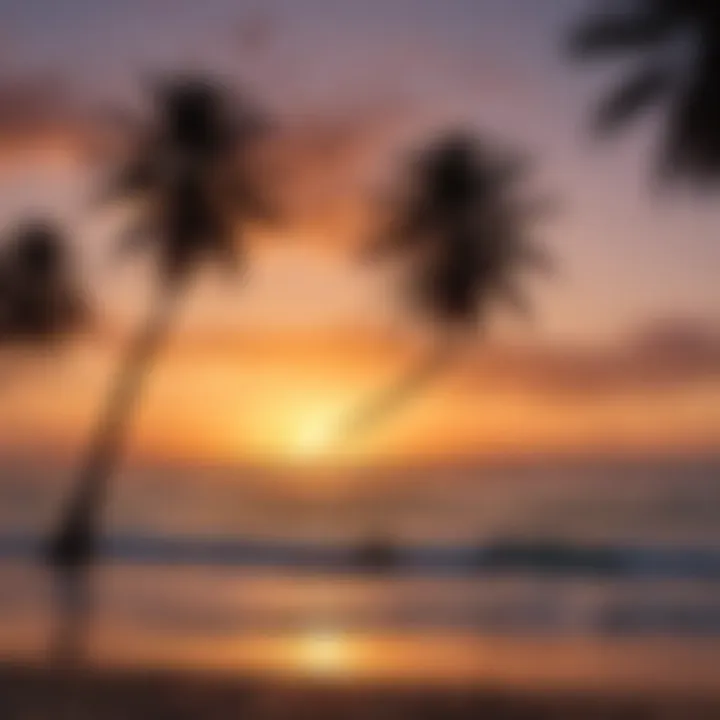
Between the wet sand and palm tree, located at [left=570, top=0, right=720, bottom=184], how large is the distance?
875cm

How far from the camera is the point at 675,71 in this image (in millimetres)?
15680

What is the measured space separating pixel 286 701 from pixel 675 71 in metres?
10.8

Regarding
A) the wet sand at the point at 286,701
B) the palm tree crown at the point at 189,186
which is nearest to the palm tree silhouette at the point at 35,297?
the palm tree crown at the point at 189,186

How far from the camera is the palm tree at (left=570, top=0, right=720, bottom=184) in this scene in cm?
1479

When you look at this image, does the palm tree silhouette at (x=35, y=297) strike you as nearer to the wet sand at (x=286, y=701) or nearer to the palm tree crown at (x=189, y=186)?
the palm tree crown at (x=189, y=186)

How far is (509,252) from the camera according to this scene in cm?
2162

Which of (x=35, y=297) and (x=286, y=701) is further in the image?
(x=35, y=297)

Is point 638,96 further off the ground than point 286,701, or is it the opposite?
point 638,96

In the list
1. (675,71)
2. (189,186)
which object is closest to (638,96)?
(675,71)

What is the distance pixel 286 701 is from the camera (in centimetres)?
634

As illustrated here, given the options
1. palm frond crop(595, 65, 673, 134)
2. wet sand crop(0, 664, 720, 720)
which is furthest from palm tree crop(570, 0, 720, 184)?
wet sand crop(0, 664, 720, 720)

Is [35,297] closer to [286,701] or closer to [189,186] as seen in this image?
[189,186]

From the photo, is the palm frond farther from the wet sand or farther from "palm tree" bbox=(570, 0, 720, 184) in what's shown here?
the wet sand

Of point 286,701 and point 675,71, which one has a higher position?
point 675,71
